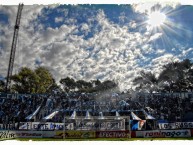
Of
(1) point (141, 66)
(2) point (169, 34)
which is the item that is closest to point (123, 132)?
(1) point (141, 66)

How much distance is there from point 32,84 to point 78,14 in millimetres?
3465

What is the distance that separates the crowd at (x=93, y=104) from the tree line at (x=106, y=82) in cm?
31

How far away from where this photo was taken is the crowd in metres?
11.5

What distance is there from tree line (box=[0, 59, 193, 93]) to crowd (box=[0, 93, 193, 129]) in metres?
0.31

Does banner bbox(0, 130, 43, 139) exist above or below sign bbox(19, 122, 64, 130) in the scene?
below

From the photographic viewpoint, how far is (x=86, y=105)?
11.8 meters

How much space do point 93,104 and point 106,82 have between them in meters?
0.94

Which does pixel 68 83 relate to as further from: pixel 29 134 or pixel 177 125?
pixel 177 125

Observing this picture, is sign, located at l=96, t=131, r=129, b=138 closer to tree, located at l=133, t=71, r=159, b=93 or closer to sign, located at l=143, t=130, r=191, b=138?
sign, located at l=143, t=130, r=191, b=138

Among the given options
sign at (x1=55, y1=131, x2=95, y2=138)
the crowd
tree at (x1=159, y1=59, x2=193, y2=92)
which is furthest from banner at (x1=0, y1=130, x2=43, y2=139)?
tree at (x1=159, y1=59, x2=193, y2=92)

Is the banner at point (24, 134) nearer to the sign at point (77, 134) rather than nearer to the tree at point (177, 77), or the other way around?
the sign at point (77, 134)

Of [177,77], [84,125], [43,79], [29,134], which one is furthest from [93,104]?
[177,77]

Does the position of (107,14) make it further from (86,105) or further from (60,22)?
(86,105)

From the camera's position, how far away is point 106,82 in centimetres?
1196
